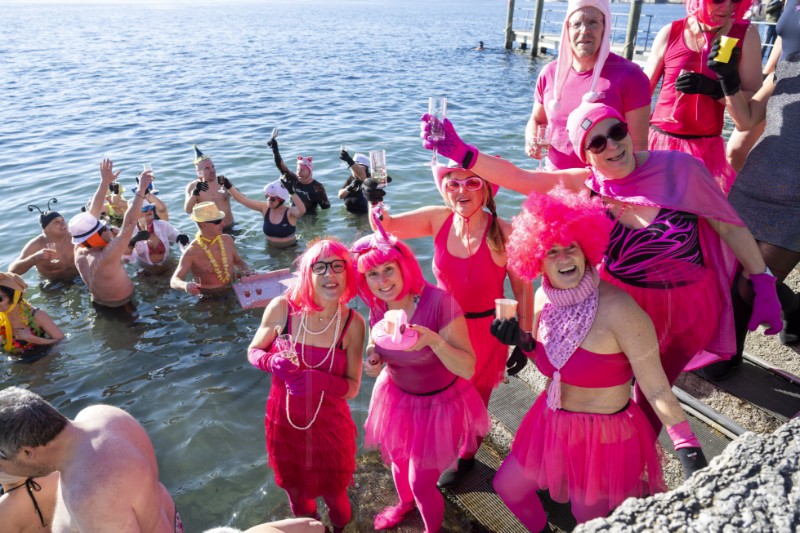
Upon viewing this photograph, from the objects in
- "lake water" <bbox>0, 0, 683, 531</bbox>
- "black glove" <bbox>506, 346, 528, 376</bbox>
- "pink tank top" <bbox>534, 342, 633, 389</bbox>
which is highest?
"pink tank top" <bbox>534, 342, 633, 389</bbox>

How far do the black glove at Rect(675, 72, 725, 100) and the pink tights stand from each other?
3320mm

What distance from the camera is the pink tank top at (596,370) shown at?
250cm

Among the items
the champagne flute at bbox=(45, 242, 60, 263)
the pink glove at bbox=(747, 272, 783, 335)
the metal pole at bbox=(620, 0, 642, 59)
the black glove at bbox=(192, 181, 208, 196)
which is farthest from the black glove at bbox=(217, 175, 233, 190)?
the metal pole at bbox=(620, 0, 642, 59)

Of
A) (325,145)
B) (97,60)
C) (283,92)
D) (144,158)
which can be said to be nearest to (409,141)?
(325,145)

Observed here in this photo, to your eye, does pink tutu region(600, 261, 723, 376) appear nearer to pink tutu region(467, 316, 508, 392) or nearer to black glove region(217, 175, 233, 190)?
pink tutu region(467, 316, 508, 392)

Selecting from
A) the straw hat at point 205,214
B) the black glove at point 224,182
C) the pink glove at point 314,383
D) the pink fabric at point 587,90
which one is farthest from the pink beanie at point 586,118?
the black glove at point 224,182

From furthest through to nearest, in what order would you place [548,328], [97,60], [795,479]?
[97,60]
[548,328]
[795,479]

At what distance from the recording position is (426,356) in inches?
115

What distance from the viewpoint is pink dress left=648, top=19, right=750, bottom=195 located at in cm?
373

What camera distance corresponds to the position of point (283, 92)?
21.0 metres

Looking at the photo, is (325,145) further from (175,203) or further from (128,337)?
(128,337)

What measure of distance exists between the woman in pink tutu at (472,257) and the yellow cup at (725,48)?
147 cm

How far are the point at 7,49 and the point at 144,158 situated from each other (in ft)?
94.8

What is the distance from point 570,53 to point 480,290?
63.4 inches
